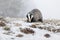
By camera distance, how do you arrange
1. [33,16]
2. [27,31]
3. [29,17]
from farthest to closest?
[33,16], [29,17], [27,31]

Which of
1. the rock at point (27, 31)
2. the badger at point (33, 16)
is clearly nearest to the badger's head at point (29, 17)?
the badger at point (33, 16)

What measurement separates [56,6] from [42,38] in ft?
151

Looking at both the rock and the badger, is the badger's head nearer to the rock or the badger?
the badger

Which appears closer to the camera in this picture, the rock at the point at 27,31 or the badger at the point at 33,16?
the rock at the point at 27,31

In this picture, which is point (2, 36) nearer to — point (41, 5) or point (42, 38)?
point (42, 38)

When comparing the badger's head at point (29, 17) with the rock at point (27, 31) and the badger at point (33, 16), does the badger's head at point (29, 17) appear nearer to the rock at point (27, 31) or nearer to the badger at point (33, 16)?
the badger at point (33, 16)

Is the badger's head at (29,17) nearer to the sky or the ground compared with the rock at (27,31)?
nearer to the sky

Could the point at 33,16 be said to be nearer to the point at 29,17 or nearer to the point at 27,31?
the point at 29,17

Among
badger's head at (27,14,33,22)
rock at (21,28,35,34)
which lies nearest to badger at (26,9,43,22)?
badger's head at (27,14,33,22)

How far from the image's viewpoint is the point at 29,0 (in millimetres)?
49062

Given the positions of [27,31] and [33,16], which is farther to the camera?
[33,16]

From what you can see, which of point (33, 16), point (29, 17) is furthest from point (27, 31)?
point (33, 16)

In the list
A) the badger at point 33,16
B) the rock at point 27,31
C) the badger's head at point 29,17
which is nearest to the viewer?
the rock at point 27,31

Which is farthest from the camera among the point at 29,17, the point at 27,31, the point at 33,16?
the point at 33,16
